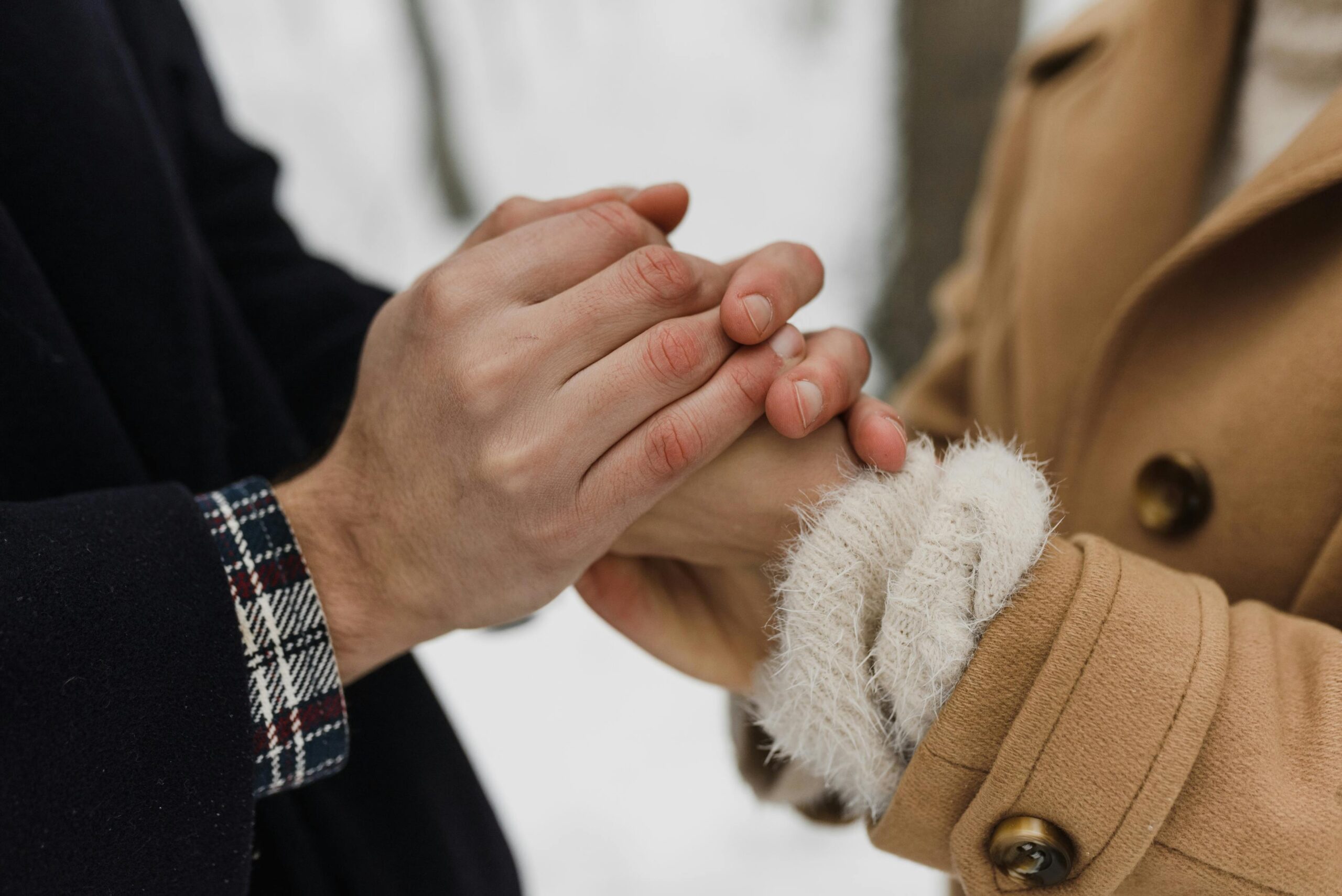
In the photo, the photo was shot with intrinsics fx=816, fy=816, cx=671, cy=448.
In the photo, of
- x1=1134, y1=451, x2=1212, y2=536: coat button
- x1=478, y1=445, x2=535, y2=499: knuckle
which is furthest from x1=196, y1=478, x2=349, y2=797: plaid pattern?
x1=1134, y1=451, x2=1212, y2=536: coat button

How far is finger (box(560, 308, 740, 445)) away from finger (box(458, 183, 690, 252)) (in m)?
0.22

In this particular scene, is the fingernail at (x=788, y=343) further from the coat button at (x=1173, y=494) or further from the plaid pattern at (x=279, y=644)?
the plaid pattern at (x=279, y=644)

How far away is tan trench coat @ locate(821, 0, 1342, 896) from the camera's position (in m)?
0.62

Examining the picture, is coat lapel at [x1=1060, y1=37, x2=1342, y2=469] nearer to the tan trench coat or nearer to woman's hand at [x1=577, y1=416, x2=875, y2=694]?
the tan trench coat

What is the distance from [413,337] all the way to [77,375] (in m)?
0.35

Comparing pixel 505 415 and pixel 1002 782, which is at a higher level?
pixel 505 415

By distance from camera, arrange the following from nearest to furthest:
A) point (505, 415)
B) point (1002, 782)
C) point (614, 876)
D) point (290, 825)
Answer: point (1002, 782), point (505, 415), point (290, 825), point (614, 876)

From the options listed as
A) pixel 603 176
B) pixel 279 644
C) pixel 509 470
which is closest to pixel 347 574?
pixel 279 644

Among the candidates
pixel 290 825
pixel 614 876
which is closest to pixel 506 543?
Answer: pixel 290 825

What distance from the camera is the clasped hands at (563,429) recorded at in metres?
0.77

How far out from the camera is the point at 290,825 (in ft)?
3.01

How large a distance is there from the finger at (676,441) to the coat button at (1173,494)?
1.44ft

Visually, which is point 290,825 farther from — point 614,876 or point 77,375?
point 614,876

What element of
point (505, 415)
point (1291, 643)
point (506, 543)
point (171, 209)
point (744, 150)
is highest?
point (171, 209)
